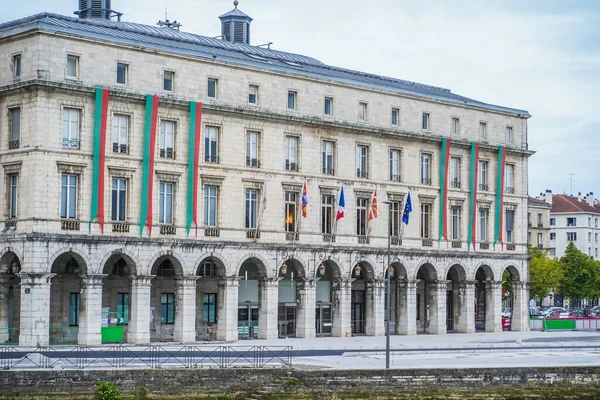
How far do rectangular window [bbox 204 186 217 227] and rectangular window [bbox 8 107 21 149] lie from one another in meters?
13.2

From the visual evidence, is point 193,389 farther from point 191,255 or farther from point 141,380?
point 191,255

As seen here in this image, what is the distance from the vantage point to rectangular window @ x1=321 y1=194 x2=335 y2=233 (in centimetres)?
9475

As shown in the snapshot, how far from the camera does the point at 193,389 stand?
197 feet

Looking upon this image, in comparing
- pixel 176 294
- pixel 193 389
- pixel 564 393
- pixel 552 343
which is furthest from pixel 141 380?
pixel 552 343

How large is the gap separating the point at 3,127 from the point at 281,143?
19868 mm

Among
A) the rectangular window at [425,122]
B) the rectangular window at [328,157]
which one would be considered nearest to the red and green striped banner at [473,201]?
the rectangular window at [425,122]

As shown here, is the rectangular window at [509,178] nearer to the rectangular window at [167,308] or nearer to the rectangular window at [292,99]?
the rectangular window at [292,99]

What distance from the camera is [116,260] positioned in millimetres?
86125

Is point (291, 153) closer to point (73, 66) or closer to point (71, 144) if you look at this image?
point (71, 144)

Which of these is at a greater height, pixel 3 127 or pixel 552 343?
pixel 3 127

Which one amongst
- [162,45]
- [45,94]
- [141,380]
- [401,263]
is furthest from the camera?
[401,263]

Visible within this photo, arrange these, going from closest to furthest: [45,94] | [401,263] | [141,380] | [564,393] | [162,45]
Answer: [141,380] → [564,393] → [45,94] → [162,45] → [401,263]

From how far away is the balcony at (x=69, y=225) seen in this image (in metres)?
80.1

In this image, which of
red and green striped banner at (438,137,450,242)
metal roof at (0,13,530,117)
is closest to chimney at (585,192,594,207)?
metal roof at (0,13,530,117)
